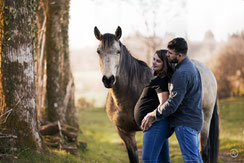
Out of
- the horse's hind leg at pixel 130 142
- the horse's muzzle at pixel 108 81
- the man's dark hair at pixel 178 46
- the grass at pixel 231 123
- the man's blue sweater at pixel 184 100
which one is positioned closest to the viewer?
the man's blue sweater at pixel 184 100

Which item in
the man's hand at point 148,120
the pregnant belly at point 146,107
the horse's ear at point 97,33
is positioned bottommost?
the man's hand at point 148,120

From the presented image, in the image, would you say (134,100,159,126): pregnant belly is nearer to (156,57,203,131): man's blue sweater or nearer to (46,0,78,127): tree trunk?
(156,57,203,131): man's blue sweater

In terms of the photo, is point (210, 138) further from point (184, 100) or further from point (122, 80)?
point (184, 100)

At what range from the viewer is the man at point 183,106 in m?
2.63

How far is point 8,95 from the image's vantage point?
4406 mm

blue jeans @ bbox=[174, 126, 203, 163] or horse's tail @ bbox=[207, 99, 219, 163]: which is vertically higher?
blue jeans @ bbox=[174, 126, 203, 163]

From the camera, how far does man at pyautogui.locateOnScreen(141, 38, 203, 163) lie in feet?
8.62

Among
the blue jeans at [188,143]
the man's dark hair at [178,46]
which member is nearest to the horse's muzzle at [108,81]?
the man's dark hair at [178,46]

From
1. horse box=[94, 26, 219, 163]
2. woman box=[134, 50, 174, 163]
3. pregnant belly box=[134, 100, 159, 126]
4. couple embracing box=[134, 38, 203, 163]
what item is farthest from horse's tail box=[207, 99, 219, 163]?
pregnant belly box=[134, 100, 159, 126]

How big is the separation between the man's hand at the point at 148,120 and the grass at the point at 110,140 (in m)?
2.51

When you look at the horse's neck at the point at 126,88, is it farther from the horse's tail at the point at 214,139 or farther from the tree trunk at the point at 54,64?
the tree trunk at the point at 54,64

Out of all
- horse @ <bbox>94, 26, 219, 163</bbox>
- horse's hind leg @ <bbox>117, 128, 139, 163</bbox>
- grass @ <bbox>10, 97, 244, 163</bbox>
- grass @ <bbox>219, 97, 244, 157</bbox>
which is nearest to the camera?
horse @ <bbox>94, 26, 219, 163</bbox>

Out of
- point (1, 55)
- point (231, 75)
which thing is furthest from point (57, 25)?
Result: point (231, 75)

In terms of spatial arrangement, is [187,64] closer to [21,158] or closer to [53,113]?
[21,158]
